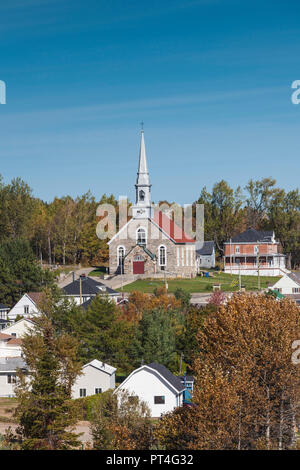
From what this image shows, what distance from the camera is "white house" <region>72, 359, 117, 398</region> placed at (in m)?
45.7

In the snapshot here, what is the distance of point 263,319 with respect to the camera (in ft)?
131

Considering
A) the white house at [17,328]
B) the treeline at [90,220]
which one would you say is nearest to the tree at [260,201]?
the treeline at [90,220]

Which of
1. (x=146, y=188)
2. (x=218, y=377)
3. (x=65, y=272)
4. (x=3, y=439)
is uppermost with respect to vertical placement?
(x=146, y=188)

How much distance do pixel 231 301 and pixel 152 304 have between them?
1811 cm

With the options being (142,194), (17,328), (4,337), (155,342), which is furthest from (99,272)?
(155,342)

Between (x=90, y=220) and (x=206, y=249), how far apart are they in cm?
1773

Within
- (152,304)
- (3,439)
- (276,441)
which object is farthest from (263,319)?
(152,304)

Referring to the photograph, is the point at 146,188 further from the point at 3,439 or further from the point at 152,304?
the point at 3,439

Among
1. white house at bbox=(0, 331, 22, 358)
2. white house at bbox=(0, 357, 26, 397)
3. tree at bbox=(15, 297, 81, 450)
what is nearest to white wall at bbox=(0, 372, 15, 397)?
white house at bbox=(0, 357, 26, 397)

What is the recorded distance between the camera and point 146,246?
83.3 meters

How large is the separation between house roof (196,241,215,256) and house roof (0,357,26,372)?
51.3 meters

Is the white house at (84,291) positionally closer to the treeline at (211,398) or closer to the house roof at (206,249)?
the treeline at (211,398)

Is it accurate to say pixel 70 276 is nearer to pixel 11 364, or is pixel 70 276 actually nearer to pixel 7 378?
pixel 11 364

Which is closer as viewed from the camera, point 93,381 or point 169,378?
point 169,378
